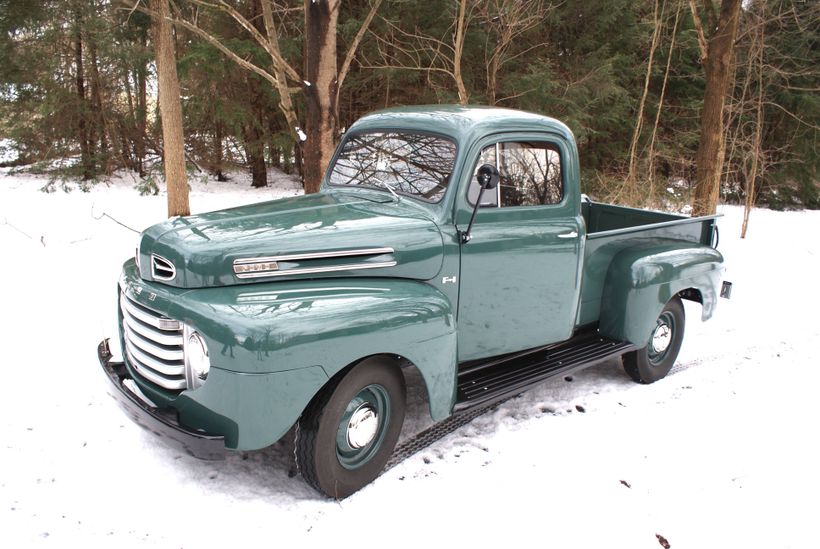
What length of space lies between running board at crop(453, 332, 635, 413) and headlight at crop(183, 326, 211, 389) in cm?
151

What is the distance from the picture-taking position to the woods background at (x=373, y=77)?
12.2 metres

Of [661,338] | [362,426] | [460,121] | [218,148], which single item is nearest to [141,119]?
[218,148]

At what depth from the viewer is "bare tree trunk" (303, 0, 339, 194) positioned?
7484 mm

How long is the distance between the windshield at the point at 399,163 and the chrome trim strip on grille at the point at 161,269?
1567 mm

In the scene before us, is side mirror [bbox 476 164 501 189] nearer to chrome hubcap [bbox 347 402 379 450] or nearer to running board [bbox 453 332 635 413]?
running board [bbox 453 332 635 413]

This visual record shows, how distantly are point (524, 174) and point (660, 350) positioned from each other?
2.25m

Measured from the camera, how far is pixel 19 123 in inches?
549

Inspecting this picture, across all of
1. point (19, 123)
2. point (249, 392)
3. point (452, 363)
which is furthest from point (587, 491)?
point (19, 123)

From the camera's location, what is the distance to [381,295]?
317 cm

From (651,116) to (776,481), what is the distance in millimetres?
15964

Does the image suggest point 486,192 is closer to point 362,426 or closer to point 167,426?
point 362,426

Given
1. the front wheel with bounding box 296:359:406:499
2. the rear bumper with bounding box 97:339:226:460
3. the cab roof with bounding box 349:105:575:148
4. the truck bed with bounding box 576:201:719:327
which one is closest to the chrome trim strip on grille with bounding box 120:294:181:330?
the rear bumper with bounding box 97:339:226:460

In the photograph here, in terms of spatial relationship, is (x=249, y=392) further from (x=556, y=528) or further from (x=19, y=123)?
(x=19, y=123)

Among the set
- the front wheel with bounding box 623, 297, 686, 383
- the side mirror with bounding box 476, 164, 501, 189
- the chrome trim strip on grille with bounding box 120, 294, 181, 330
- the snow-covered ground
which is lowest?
the snow-covered ground
